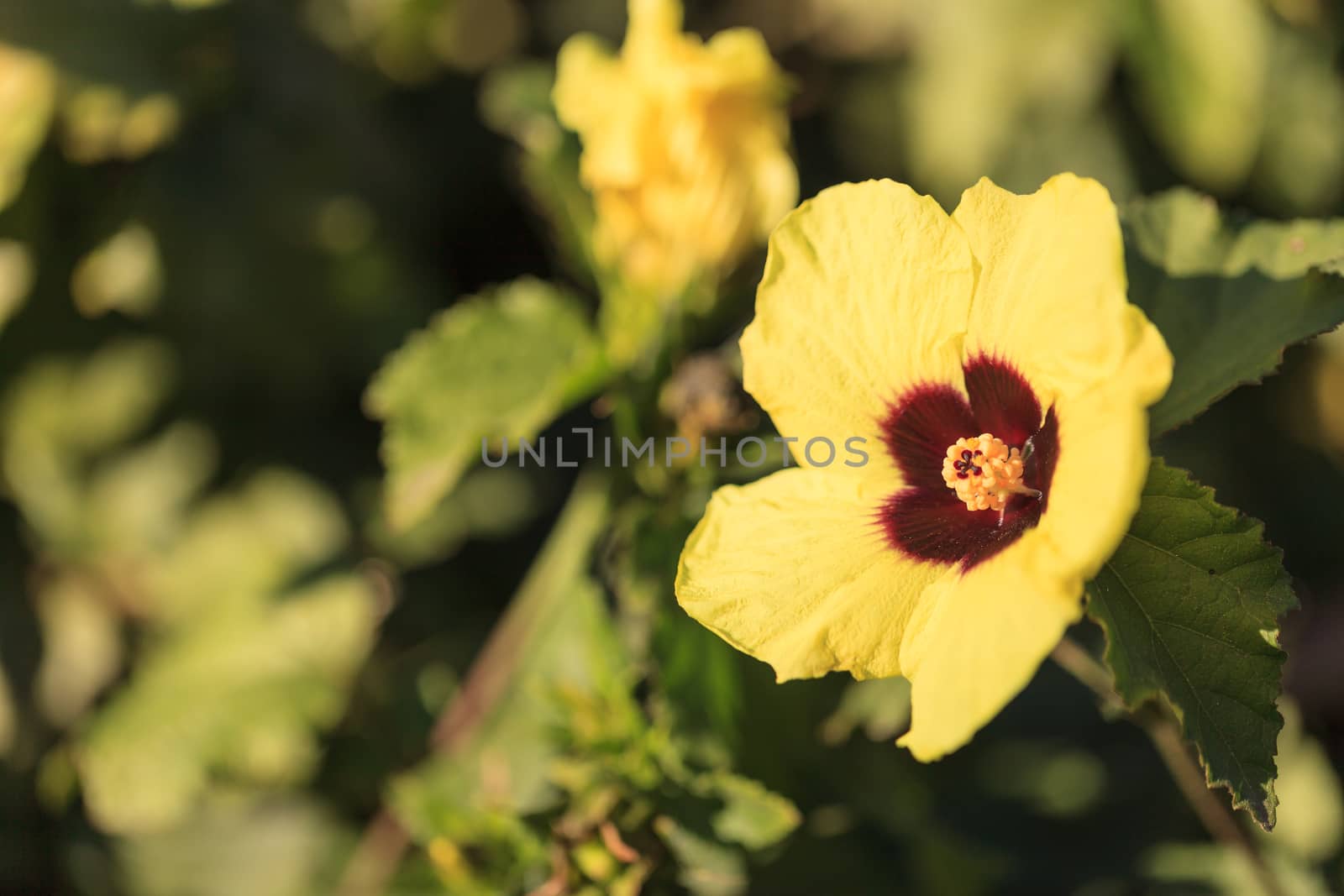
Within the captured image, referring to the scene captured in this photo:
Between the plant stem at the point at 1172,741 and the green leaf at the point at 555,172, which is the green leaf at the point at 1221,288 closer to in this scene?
the plant stem at the point at 1172,741

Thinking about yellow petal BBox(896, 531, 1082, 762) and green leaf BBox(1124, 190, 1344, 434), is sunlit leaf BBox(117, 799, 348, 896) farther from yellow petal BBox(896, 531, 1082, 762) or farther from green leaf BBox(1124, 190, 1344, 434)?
green leaf BBox(1124, 190, 1344, 434)

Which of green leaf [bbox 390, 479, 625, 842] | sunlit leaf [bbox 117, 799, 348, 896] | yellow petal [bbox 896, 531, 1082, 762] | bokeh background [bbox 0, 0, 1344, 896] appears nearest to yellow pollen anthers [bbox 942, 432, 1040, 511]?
yellow petal [bbox 896, 531, 1082, 762]

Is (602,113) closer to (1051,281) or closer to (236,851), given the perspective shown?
(1051,281)

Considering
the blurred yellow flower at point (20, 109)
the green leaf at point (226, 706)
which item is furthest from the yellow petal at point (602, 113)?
the green leaf at point (226, 706)

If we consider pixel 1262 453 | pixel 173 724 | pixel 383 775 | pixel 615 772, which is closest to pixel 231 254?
pixel 173 724

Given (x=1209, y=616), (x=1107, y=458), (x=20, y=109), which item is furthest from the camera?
(x=20, y=109)

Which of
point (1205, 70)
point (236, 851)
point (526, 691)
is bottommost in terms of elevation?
point (236, 851)

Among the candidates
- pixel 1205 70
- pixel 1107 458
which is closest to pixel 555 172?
pixel 1107 458

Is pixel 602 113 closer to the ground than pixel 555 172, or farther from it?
farther from it
